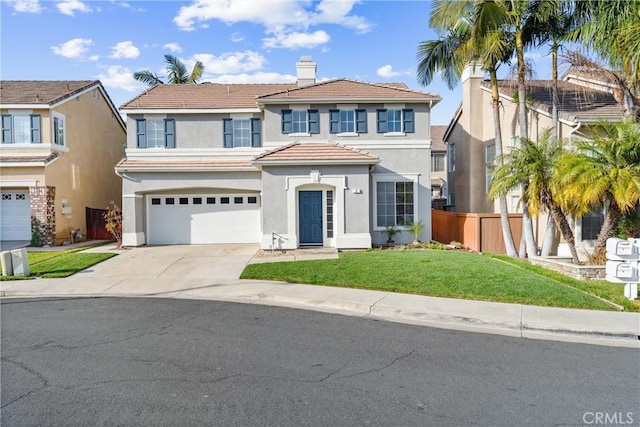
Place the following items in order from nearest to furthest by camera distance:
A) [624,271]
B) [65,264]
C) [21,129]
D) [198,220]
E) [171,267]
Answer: [624,271] < [171,267] < [65,264] < [198,220] < [21,129]

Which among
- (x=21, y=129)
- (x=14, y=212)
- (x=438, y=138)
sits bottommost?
(x=14, y=212)

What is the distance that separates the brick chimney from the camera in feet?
70.9

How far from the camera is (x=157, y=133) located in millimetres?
20016

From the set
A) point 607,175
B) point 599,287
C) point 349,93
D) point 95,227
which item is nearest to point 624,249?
point 599,287

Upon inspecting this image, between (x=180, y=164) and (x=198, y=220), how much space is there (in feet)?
8.60

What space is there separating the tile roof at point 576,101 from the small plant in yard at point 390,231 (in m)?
7.00

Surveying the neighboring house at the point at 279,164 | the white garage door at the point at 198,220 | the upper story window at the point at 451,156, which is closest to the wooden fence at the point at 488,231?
the neighboring house at the point at 279,164

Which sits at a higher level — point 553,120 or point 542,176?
point 553,120

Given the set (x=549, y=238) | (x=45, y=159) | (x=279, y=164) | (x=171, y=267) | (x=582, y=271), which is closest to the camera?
(x=582, y=271)

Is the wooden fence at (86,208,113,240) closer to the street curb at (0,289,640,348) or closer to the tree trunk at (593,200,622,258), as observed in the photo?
the street curb at (0,289,640,348)

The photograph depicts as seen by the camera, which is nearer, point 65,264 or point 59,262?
point 65,264

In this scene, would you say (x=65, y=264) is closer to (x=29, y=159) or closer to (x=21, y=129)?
(x=29, y=159)

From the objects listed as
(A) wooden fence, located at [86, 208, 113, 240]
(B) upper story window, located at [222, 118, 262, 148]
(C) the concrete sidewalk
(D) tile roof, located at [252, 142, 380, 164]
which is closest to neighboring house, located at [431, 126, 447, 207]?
(D) tile roof, located at [252, 142, 380, 164]

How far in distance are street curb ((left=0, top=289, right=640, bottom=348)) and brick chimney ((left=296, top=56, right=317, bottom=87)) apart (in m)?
14.1
